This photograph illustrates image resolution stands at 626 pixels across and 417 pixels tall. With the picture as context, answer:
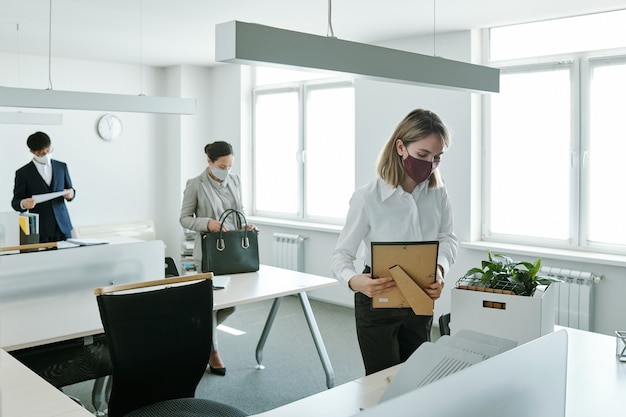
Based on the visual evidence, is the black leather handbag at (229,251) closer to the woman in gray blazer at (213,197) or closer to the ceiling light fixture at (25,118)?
the woman in gray blazer at (213,197)

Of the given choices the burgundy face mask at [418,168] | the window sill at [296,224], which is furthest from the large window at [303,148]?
the burgundy face mask at [418,168]

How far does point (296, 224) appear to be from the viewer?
671cm

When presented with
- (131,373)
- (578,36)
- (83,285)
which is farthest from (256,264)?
(578,36)

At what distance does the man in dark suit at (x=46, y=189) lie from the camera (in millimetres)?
5266

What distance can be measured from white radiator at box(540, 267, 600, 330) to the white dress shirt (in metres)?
2.54

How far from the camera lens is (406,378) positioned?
63.6 inches

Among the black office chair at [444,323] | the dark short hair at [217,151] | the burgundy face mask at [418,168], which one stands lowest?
the black office chair at [444,323]

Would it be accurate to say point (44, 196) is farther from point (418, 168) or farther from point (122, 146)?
point (418, 168)

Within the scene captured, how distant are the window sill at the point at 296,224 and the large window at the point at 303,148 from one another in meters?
0.09

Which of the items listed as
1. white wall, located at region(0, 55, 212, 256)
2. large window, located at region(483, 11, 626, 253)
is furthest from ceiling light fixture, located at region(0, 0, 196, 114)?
white wall, located at region(0, 55, 212, 256)

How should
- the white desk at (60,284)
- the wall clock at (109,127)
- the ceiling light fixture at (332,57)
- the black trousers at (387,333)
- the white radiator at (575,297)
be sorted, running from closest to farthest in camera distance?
the ceiling light fixture at (332,57)
the black trousers at (387,333)
the white desk at (60,284)
the white radiator at (575,297)
the wall clock at (109,127)

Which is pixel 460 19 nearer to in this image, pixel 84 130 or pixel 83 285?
pixel 83 285

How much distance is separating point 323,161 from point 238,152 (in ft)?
3.93

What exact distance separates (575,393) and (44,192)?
464cm
